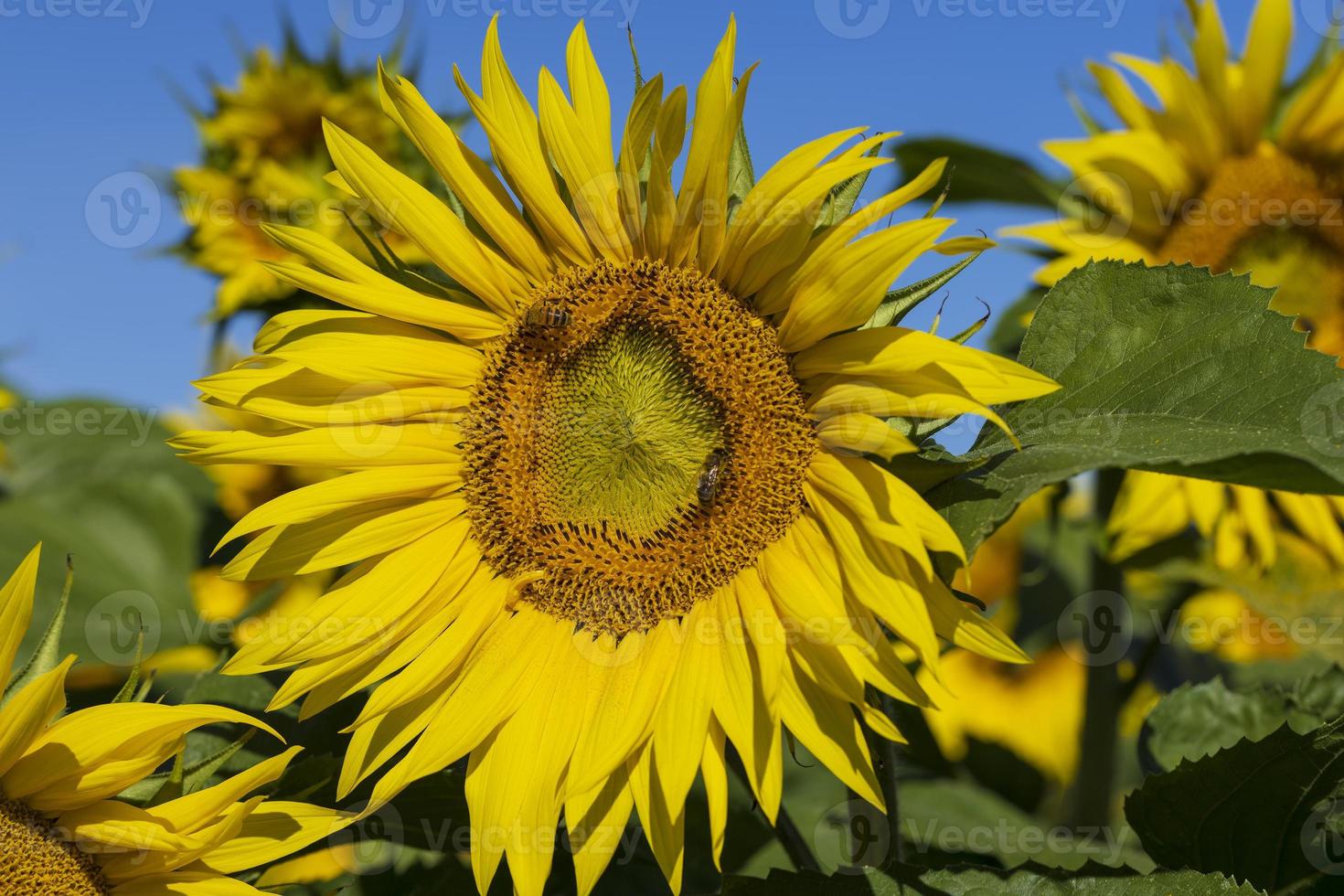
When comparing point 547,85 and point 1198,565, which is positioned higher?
point 547,85

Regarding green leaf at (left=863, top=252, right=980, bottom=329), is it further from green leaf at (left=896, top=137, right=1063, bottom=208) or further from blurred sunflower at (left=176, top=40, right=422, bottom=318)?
blurred sunflower at (left=176, top=40, right=422, bottom=318)

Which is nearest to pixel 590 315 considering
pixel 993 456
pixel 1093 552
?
pixel 993 456

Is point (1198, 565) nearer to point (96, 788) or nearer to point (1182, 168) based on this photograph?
point (1182, 168)

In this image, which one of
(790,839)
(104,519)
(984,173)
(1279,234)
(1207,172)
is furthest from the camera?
(104,519)

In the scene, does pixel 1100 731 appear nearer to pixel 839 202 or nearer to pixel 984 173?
pixel 984 173

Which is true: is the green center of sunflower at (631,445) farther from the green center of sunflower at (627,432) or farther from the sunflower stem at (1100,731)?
the sunflower stem at (1100,731)

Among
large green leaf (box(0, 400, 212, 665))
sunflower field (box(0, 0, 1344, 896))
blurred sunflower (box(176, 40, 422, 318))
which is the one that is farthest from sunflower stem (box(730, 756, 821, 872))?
blurred sunflower (box(176, 40, 422, 318))

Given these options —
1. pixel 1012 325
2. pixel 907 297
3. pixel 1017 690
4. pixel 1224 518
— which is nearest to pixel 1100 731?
pixel 1224 518
